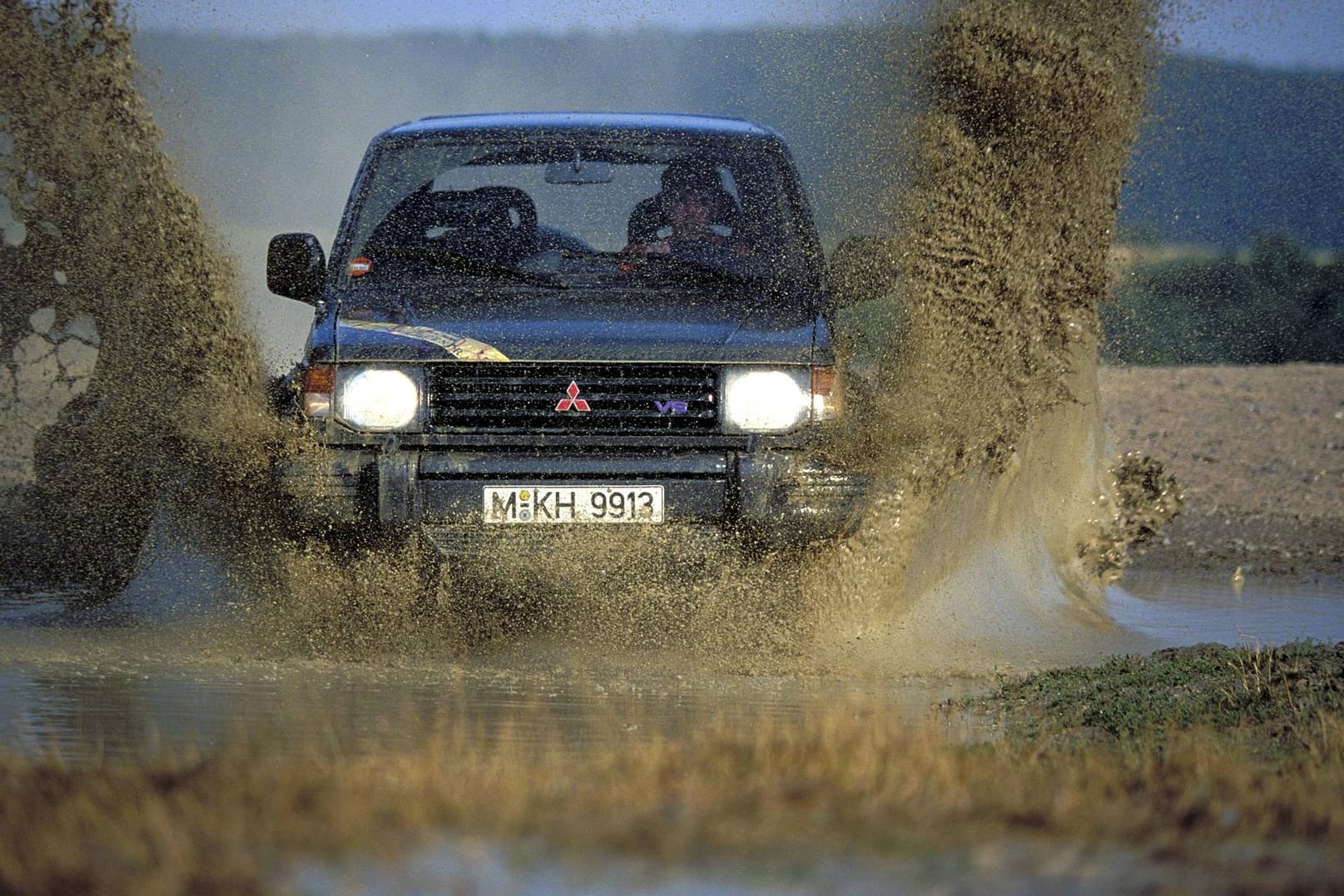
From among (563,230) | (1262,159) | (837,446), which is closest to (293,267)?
(563,230)

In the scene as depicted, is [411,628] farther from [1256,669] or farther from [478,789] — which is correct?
[478,789]

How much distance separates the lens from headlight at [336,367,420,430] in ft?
20.4

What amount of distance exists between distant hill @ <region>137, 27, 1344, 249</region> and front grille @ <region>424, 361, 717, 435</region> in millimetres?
1807

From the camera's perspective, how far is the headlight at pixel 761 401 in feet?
20.6

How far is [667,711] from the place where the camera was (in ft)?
17.7

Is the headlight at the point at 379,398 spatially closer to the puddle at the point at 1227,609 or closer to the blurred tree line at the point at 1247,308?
the puddle at the point at 1227,609

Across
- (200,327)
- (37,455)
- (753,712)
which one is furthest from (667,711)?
(37,455)

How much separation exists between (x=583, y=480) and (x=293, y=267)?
1.54 meters

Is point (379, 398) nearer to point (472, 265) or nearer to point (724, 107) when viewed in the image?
point (472, 265)

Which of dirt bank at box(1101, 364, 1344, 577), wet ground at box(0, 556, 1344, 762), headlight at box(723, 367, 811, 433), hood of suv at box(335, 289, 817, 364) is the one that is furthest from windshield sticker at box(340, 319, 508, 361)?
dirt bank at box(1101, 364, 1344, 577)

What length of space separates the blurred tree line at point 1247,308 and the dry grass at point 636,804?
62.8ft

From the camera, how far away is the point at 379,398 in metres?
6.22

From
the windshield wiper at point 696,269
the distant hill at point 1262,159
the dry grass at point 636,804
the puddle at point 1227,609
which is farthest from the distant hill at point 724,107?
the dry grass at point 636,804

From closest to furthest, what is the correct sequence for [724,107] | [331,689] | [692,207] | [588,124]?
1. [331,689]
2. [692,207]
3. [588,124]
4. [724,107]
